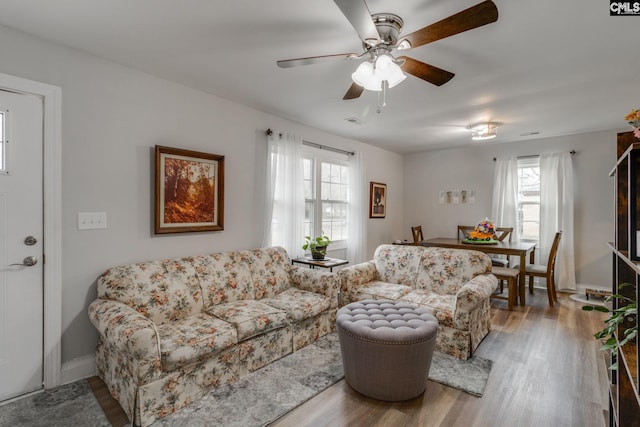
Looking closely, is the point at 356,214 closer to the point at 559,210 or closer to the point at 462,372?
the point at 462,372

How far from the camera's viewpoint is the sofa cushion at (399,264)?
3633mm

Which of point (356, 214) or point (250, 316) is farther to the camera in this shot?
point (356, 214)

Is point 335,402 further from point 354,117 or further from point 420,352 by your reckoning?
point 354,117

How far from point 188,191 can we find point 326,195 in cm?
218

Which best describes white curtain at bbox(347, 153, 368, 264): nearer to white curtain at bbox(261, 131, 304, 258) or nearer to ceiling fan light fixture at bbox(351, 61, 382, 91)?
white curtain at bbox(261, 131, 304, 258)

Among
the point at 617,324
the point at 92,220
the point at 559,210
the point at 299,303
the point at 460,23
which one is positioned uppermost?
the point at 460,23

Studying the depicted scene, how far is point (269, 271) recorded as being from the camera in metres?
3.29

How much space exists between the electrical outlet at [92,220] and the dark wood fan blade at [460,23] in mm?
2514

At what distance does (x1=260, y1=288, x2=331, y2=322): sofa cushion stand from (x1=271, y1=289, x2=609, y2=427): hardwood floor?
2.18 feet

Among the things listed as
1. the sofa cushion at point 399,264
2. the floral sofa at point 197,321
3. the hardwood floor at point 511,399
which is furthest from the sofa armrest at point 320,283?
the hardwood floor at point 511,399

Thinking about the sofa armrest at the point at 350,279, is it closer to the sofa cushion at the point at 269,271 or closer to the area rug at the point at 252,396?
the sofa cushion at the point at 269,271

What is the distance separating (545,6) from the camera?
177 cm

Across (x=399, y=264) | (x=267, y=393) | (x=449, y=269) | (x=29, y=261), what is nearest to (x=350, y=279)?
(x=399, y=264)

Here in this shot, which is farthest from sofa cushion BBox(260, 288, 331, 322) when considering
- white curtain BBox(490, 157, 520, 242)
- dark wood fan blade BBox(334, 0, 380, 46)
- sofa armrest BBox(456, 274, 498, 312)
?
white curtain BBox(490, 157, 520, 242)
